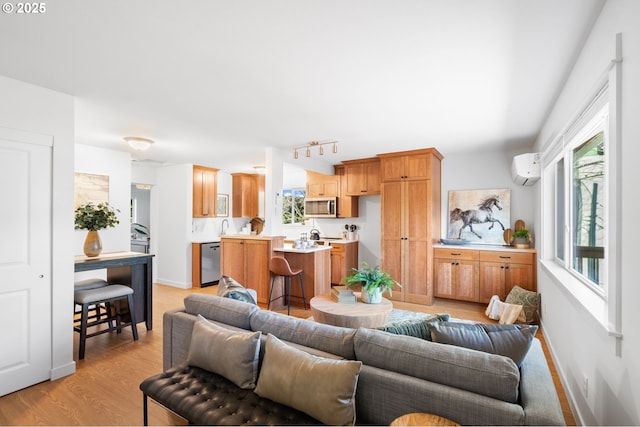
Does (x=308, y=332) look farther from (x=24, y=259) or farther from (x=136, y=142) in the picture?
(x=136, y=142)

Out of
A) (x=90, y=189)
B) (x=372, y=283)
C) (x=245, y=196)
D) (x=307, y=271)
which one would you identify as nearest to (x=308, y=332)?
(x=372, y=283)

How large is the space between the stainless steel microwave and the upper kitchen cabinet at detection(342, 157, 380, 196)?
0.38m

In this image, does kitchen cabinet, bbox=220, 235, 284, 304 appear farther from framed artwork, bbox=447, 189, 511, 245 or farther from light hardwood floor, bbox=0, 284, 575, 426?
framed artwork, bbox=447, 189, 511, 245

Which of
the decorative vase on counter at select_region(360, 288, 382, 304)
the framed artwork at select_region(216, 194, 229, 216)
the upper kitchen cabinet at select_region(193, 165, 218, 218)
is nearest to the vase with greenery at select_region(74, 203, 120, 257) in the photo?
the upper kitchen cabinet at select_region(193, 165, 218, 218)

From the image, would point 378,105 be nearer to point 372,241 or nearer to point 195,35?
point 195,35

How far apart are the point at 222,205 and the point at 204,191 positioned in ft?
2.18

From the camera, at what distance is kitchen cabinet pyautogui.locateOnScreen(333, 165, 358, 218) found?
6184mm

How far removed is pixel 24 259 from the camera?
98.0 inches

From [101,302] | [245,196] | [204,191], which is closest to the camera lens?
[101,302]

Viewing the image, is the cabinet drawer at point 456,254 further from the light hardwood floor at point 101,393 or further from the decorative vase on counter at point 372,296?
the decorative vase on counter at point 372,296

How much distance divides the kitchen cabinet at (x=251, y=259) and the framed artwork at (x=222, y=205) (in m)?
1.89

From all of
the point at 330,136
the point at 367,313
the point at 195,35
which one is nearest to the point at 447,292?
the point at 367,313

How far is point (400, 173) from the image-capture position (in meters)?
5.03

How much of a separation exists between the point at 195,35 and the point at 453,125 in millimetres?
2895
